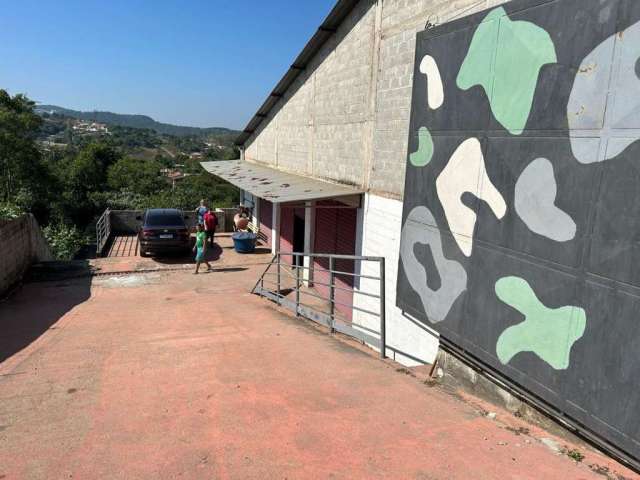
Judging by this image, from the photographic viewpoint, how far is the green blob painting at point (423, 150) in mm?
5672

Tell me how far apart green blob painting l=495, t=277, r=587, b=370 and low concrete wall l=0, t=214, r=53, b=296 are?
11.0 metres

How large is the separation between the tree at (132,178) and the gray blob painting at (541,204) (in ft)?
160

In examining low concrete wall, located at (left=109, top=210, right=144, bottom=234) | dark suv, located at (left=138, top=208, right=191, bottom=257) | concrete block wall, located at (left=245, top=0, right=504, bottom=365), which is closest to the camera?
concrete block wall, located at (left=245, top=0, right=504, bottom=365)

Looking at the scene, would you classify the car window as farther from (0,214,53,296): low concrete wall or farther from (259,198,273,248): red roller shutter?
(259,198,273,248): red roller shutter

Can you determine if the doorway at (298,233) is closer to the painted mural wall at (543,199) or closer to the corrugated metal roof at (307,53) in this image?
the corrugated metal roof at (307,53)

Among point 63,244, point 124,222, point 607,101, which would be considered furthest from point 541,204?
point 63,244

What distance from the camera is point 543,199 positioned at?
3957 millimetres

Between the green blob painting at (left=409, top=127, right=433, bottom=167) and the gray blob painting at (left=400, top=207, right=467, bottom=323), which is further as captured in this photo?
the green blob painting at (left=409, top=127, right=433, bottom=167)

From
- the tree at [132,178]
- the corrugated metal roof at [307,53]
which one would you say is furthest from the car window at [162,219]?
the tree at [132,178]

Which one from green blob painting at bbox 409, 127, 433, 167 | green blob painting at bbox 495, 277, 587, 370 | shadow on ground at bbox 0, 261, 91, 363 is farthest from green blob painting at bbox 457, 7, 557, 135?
shadow on ground at bbox 0, 261, 91, 363

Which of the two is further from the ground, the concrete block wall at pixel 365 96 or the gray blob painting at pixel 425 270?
the concrete block wall at pixel 365 96

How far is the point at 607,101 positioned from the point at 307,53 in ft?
34.1

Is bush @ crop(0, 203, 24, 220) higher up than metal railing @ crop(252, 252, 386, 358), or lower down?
higher up

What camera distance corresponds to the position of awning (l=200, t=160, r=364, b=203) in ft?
32.5
